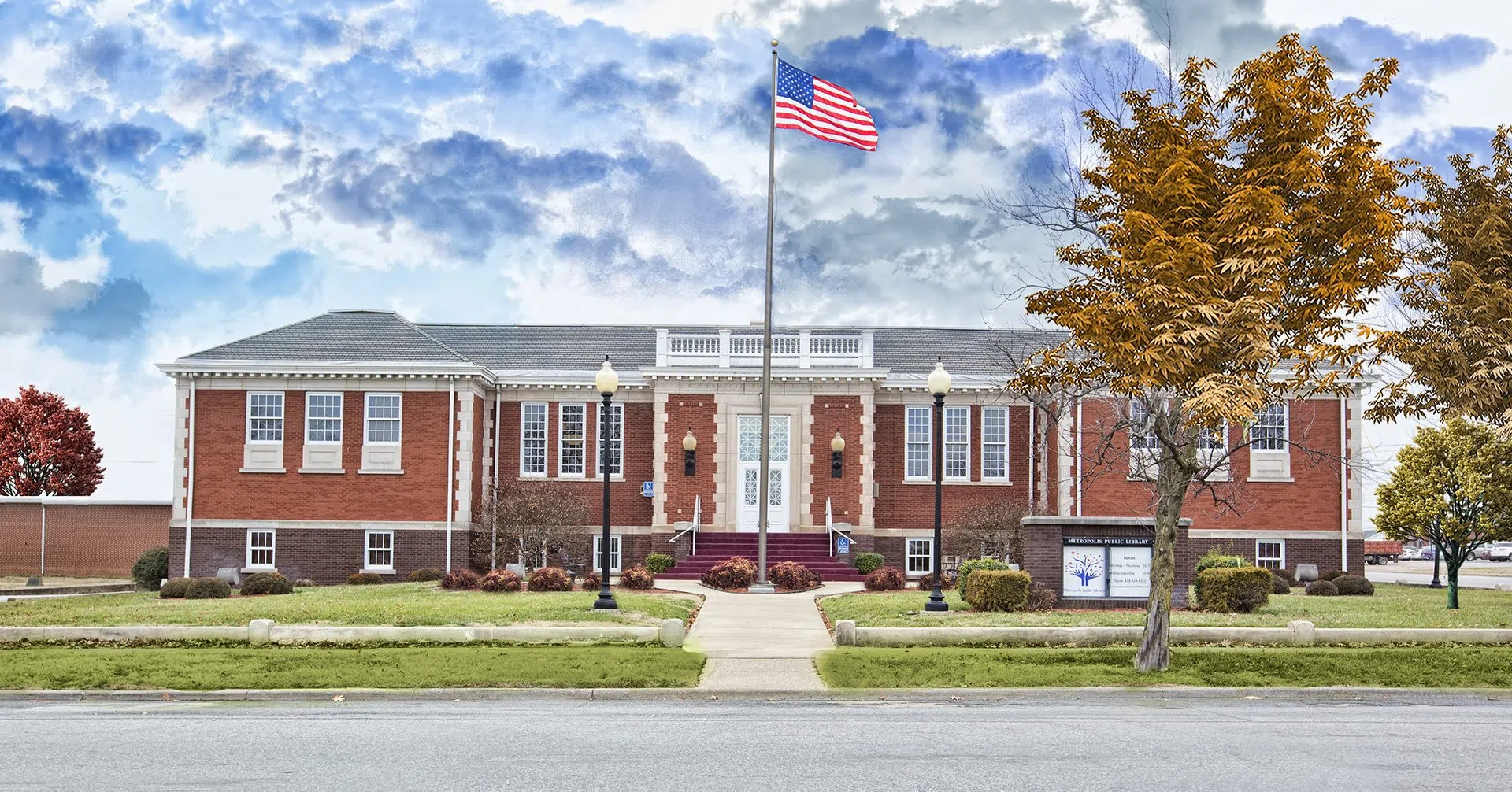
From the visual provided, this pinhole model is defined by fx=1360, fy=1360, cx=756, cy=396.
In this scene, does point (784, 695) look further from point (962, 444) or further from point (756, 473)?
point (962, 444)

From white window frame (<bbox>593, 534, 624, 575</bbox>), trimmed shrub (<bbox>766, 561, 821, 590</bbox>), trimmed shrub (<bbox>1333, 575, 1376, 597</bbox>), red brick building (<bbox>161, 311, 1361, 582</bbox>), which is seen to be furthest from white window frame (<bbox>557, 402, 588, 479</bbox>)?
trimmed shrub (<bbox>1333, 575, 1376, 597</bbox>)

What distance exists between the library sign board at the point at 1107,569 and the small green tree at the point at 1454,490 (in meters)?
8.39

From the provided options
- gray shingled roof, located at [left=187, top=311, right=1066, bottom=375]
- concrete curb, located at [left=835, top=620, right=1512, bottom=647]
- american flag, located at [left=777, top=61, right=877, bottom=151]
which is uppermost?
american flag, located at [left=777, top=61, right=877, bottom=151]

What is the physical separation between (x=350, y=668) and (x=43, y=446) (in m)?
51.0

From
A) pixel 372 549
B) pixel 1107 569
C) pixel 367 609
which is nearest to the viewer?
pixel 367 609

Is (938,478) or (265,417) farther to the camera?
(265,417)

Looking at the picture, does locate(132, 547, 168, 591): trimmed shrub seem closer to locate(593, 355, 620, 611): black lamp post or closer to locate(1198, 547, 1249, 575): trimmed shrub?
locate(593, 355, 620, 611): black lamp post

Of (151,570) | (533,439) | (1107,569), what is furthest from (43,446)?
(1107,569)

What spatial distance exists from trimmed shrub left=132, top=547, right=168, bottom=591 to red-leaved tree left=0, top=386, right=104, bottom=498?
2800cm

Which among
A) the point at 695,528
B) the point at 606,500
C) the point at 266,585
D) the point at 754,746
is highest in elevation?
the point at 606,500

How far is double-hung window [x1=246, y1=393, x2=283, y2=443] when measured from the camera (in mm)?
38062

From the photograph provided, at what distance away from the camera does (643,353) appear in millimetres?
43719

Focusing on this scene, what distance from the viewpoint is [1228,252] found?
18.2 m

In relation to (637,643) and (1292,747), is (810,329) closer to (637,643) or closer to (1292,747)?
(637,643)
